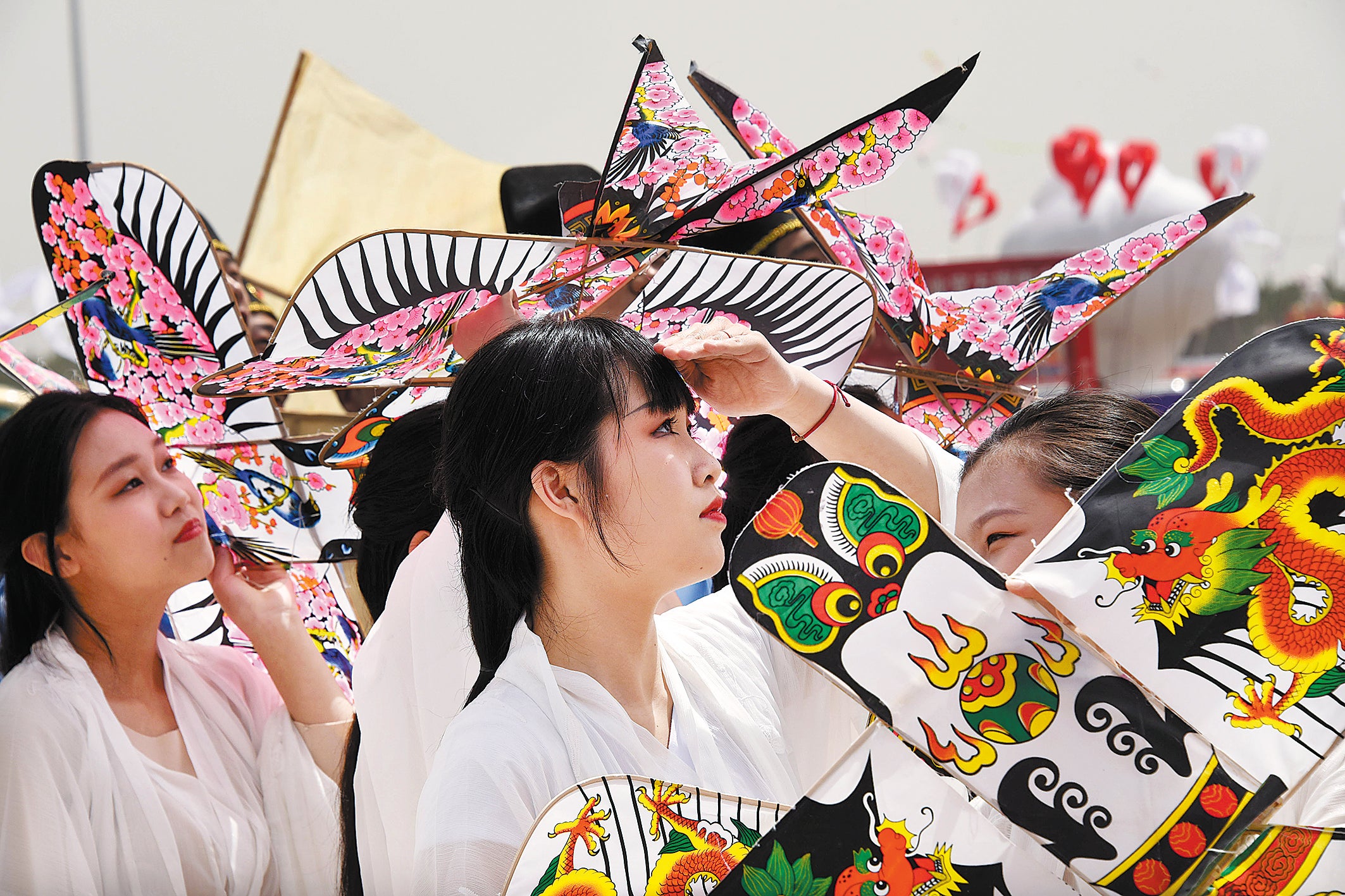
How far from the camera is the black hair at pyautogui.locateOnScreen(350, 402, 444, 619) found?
151 cm

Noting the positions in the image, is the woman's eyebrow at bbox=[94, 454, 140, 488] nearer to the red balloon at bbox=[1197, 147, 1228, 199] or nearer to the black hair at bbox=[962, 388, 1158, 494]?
the black hair at bbox=[962, 388, 1158, 494]

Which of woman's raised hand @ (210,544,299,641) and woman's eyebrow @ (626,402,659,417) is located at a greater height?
woman's eyebrow @ (626,402,659,417)

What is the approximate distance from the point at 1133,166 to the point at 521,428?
28.9ft

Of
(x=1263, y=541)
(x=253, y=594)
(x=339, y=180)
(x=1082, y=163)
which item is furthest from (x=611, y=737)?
(x=1082, y=163)

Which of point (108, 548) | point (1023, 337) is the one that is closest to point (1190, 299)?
point (1023, 337)

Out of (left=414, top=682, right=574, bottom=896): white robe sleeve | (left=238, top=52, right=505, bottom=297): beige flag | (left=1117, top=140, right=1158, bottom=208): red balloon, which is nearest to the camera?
(left=414, top=682, right=574, bottom=896): white robe sleeve

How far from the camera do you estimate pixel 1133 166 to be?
28.7ft

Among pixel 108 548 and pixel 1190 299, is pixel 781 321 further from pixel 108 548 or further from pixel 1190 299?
pixel 1190 299

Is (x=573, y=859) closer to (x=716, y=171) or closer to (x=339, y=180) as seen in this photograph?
(x=716, y=171)

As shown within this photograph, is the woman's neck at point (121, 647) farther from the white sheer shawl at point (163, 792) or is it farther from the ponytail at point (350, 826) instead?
the ponytail at point (350, 826)

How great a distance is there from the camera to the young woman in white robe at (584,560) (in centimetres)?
103

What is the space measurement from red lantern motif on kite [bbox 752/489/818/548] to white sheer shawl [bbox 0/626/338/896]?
3.54 ft

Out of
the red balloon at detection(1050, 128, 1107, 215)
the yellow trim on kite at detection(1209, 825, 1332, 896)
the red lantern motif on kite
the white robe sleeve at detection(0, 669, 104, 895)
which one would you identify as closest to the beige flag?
the white robe sleeve at detection(0, 669, 104, 895)

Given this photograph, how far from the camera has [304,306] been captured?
1029 millimetres
